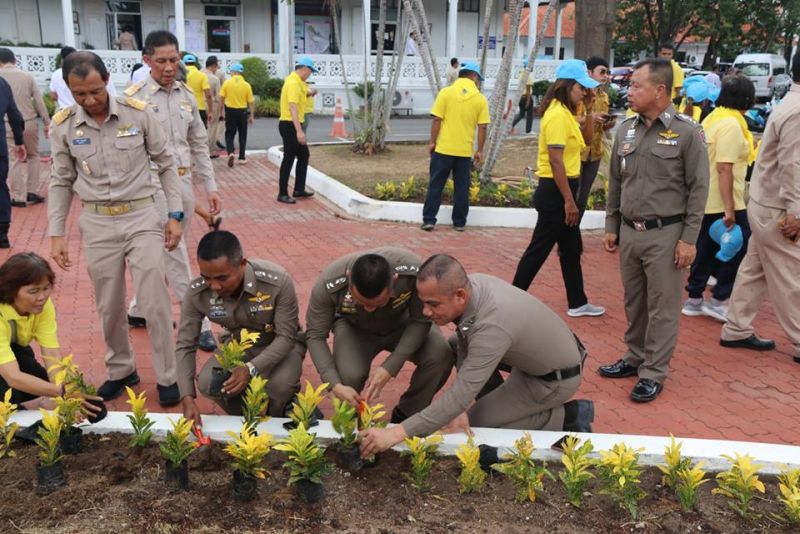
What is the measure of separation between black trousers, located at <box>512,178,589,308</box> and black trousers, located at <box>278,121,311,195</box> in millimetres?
4921

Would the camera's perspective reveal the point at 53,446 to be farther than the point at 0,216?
No

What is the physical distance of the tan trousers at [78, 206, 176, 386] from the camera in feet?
13.9

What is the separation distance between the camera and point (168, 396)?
436 centimetres

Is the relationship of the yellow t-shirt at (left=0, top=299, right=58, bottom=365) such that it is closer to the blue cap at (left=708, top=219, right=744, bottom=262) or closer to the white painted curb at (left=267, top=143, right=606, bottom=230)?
the blue cap at (left=708, top=219, right=744, bottom=262)

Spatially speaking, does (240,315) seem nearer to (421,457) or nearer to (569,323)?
(421,457)

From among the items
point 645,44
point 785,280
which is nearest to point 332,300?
point 785,280

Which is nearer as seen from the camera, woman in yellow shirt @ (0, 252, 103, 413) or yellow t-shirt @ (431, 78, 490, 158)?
woman in yellow shirt @ (0, 252, 103, 413)

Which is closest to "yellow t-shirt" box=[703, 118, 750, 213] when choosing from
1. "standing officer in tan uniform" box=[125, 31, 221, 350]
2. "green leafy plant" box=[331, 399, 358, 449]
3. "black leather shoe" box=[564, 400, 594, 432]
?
"black leather shoe" box=[564, 400, 594, 432]

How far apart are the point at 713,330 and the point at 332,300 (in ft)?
11.2

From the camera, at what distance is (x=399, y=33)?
14617mm

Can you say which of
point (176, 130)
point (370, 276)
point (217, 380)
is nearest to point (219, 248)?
point (217, 380)

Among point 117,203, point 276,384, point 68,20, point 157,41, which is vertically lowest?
point 276,384

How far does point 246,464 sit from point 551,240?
3461 mm

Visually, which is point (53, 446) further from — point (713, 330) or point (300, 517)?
point (713, 330)
